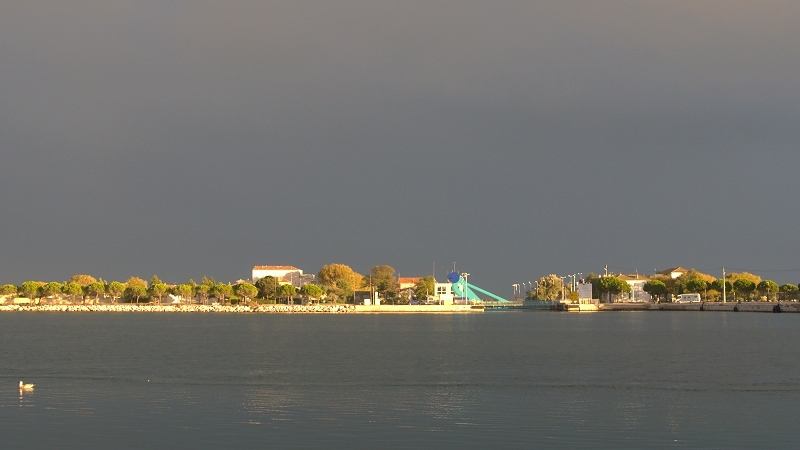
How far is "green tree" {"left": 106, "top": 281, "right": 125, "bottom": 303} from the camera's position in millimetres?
149125

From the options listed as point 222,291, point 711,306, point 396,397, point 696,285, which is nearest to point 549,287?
point 696,285

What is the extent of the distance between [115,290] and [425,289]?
5389 cm

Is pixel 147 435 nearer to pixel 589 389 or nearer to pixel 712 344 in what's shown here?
pixel 589 389

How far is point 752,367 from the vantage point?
124 ft

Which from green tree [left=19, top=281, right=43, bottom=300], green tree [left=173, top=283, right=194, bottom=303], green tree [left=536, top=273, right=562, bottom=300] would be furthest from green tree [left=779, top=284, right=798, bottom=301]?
green tree [left=19, top=281, right=43, bottom=300]

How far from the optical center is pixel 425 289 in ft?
540

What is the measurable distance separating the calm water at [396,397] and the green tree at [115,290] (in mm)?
104339

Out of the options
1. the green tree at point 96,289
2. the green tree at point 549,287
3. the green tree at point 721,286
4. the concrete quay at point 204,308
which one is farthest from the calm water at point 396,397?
the green tree at point 549,287

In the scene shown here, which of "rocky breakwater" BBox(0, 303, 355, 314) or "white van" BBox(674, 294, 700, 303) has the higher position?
"white van" BBox(674, 294, 700, 303)

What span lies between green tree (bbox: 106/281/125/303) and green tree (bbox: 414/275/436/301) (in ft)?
168

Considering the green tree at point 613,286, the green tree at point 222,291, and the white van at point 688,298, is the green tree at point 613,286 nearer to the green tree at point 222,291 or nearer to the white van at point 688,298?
the white van at point 688,298

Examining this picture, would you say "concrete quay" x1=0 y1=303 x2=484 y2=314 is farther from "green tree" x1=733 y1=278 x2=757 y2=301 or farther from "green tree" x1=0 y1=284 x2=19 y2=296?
"green tree" x1=733 y1=278 x2=757 y2=301

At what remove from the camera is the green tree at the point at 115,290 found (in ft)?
489

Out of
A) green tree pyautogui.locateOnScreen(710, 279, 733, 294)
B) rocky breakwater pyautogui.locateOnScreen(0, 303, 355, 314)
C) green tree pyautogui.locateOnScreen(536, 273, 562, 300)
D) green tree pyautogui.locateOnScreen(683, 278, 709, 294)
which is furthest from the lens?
green tree pyautogui.locateOnScreen(536, 273, 562, 300)
